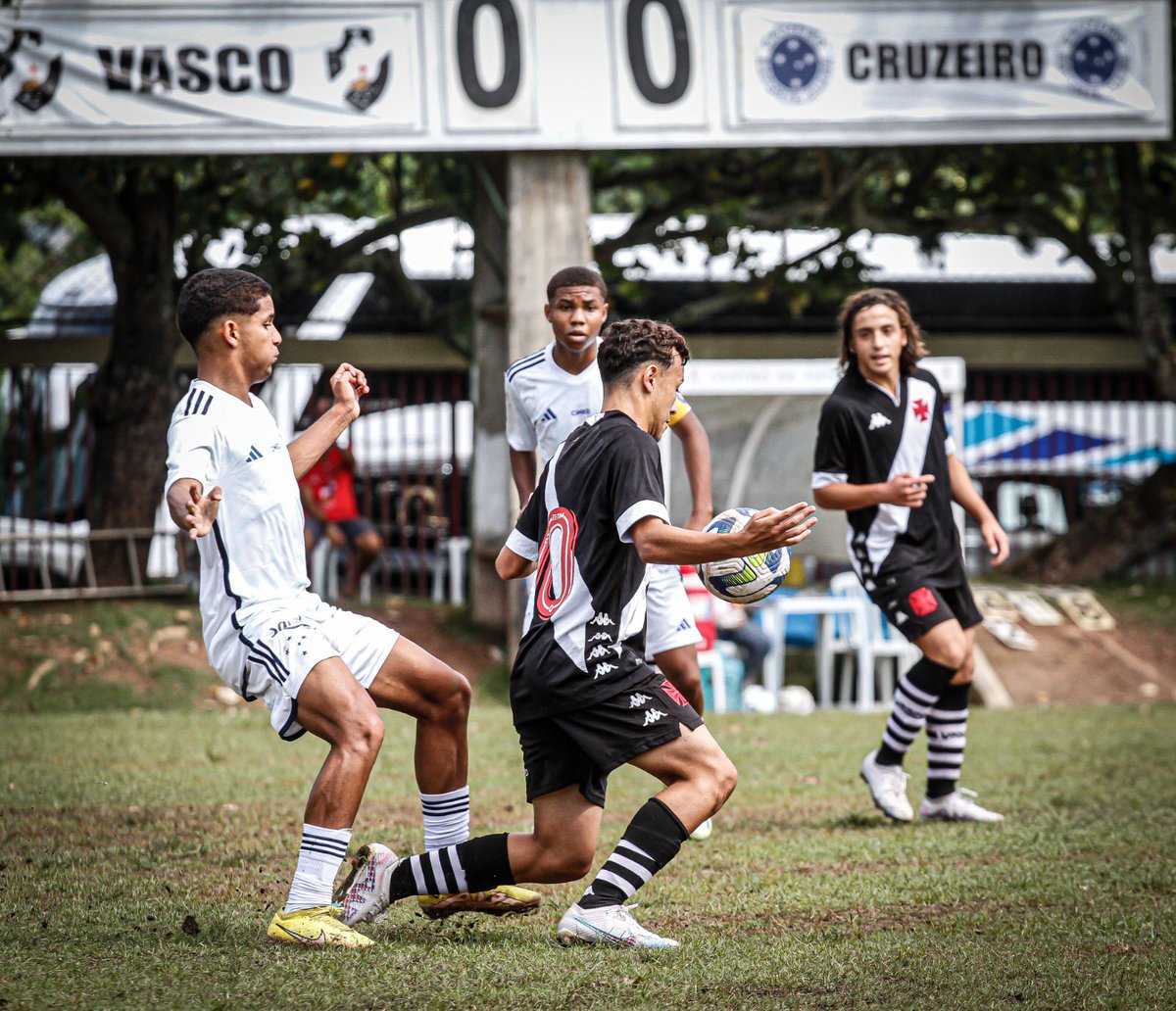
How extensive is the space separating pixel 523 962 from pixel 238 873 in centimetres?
174

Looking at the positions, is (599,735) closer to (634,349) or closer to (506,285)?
(634,349)

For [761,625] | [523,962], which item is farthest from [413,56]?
[523,962]

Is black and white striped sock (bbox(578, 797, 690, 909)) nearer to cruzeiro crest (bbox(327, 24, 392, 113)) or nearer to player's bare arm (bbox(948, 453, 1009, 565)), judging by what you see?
player's bare arm (bbox(948, 453, 1009, 565))

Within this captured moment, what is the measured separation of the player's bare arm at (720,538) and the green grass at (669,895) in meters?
1.14

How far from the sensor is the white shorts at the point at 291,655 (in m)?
4.56

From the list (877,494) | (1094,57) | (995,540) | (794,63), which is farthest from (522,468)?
(1094,57)

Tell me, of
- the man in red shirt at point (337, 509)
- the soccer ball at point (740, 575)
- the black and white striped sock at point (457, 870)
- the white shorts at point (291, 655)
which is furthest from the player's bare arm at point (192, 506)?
the man in red shirt at point (337, 509)

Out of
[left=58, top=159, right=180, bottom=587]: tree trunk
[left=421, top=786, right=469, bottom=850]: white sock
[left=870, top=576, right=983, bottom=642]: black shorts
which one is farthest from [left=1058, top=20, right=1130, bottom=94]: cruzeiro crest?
[left=421, top=786, right=469, bottom=850]: white sock

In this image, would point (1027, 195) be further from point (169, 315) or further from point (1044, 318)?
point (169, 315)

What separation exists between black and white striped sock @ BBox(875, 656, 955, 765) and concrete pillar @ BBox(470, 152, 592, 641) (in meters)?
4.93

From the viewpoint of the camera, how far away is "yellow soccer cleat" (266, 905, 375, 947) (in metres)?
4.40

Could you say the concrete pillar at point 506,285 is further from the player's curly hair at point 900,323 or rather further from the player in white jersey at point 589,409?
the player's curly hair at point 900,323

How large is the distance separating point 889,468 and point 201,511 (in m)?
3.70

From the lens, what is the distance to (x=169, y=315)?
49.1ft
